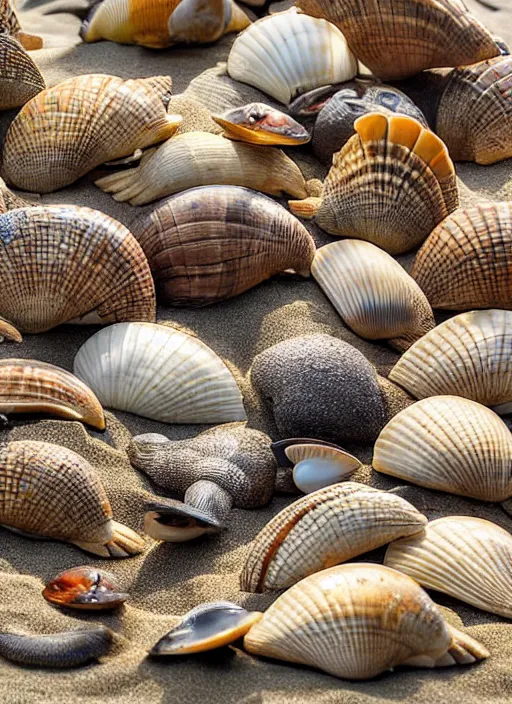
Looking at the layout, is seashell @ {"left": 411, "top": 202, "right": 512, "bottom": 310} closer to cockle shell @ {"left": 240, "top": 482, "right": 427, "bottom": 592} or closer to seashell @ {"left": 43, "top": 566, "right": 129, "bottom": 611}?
cockle shell @ {"left": 240, "top": 482, "right": 427, "bottom": 592}

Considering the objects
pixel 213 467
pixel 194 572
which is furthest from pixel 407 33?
pixel 194 572

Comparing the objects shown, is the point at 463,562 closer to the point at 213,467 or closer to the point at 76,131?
the point at 213,467

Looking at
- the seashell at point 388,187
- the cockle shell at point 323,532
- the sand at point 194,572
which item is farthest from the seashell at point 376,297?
the cockle shell at point 323,532

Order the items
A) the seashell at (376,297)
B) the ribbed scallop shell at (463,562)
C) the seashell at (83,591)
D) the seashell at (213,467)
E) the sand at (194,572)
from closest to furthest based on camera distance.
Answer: the sand at (194,572), the seashell at (83,591), the ribbed scallop shell at (463,562), the seashell at (213,467), the seashell at (376,297)

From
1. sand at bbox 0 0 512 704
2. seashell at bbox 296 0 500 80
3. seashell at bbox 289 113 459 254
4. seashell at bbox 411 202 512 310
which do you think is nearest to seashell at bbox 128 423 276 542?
sand at bbox 0 0 512 704

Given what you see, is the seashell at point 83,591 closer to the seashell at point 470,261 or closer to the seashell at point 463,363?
the seashell at point 463,363
